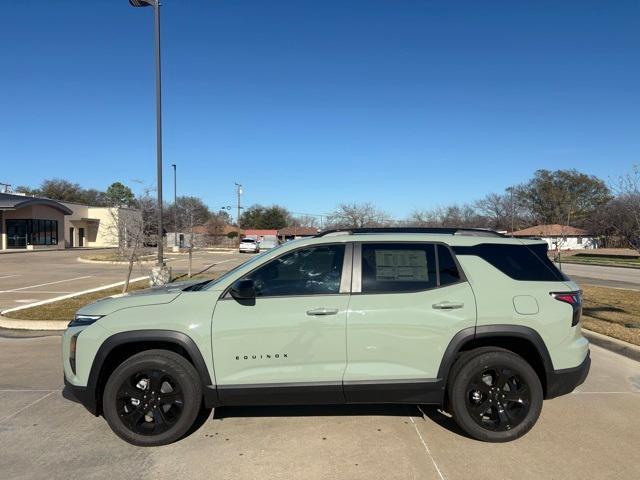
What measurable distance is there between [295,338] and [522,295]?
189 centimetres

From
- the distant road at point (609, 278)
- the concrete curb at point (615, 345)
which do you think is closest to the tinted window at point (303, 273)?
the concrete curb at point (615, 345)

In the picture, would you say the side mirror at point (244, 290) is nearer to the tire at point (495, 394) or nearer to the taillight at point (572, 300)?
the tire at point (495, 394)

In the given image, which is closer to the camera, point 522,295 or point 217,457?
point 217,457

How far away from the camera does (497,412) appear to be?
4.05 meters

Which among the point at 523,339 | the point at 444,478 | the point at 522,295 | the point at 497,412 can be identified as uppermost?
the point at 522,295

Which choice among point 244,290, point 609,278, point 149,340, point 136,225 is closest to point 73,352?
point 149,340

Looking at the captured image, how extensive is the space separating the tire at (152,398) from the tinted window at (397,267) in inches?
63.3

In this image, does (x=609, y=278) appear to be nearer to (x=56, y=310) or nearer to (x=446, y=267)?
(x=446, y=267)

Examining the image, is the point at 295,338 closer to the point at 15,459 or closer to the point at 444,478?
the point at 444,478

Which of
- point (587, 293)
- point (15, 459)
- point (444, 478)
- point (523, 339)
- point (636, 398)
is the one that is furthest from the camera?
point (587, 293)

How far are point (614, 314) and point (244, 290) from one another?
8666mm

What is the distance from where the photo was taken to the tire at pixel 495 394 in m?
4.00

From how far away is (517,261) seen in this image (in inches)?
167

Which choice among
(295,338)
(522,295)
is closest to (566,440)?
(522,295)
